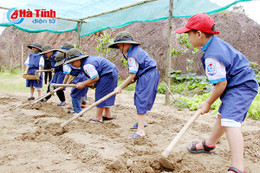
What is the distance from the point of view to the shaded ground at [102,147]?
2055mm

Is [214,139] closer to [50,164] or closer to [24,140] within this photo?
[50,164]

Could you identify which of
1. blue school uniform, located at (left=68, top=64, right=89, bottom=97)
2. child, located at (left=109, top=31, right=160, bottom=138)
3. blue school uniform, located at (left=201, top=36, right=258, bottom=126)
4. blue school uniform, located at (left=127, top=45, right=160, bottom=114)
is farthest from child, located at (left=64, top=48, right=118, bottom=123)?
blue school uniform, located at (left=201, top=36, right=258, bottom=126)

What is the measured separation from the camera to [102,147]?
2.43m

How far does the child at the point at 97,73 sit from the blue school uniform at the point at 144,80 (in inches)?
29.0

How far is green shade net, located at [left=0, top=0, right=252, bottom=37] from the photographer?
4.75 metres

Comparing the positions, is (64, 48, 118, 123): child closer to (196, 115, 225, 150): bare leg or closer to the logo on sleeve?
(196, 115, 225, 150): bare leg

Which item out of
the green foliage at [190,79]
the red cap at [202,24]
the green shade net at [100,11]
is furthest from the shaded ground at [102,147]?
the green foliage at [190,79]

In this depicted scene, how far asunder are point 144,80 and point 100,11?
14.1ft

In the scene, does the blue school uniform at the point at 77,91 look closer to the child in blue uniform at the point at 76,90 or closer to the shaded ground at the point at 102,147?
the child in blue uniform at the point at 76,90

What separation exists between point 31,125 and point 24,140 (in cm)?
67

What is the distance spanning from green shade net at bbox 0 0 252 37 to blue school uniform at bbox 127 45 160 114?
6.97ft

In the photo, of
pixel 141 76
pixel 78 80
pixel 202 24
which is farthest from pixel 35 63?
pixel 202 24

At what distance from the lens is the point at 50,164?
2102mm

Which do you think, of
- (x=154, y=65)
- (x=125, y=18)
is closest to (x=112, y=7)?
(x=125, y=18)
